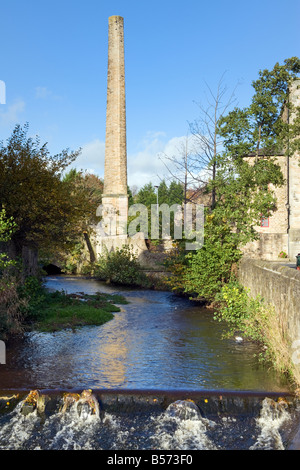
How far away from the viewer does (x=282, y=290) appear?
Result: 9938 millimetres

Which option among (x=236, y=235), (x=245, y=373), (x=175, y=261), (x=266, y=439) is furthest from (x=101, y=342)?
(x=175, y=261)

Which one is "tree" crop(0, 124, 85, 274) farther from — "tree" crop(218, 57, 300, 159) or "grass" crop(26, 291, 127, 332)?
"tree" crop(218, 57, 300, 159)

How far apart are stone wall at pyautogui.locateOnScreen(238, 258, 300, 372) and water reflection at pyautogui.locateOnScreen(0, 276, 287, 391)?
103 centimetres

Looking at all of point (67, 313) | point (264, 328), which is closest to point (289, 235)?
point (67, 313)

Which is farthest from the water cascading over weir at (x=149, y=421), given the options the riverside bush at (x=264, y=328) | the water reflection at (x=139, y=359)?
the riverside bush at (x=264, y=328)

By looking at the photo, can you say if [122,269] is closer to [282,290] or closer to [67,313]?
[67,313]

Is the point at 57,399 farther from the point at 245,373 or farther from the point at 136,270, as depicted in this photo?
the point at 136,270

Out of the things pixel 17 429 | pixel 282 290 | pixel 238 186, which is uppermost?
pixel 238 186

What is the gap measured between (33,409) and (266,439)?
142 inches

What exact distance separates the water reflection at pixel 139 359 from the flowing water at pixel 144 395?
0.02 meters

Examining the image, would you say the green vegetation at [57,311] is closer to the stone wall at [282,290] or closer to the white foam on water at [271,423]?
the stone wall at [282,290]

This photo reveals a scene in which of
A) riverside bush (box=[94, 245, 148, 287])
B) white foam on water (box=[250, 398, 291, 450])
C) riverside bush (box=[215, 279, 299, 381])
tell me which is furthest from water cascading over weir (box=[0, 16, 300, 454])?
riverside bush (box=[94, 245, 148, 287])

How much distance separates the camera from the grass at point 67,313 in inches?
526

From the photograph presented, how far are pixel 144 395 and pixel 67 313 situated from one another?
715 cm
